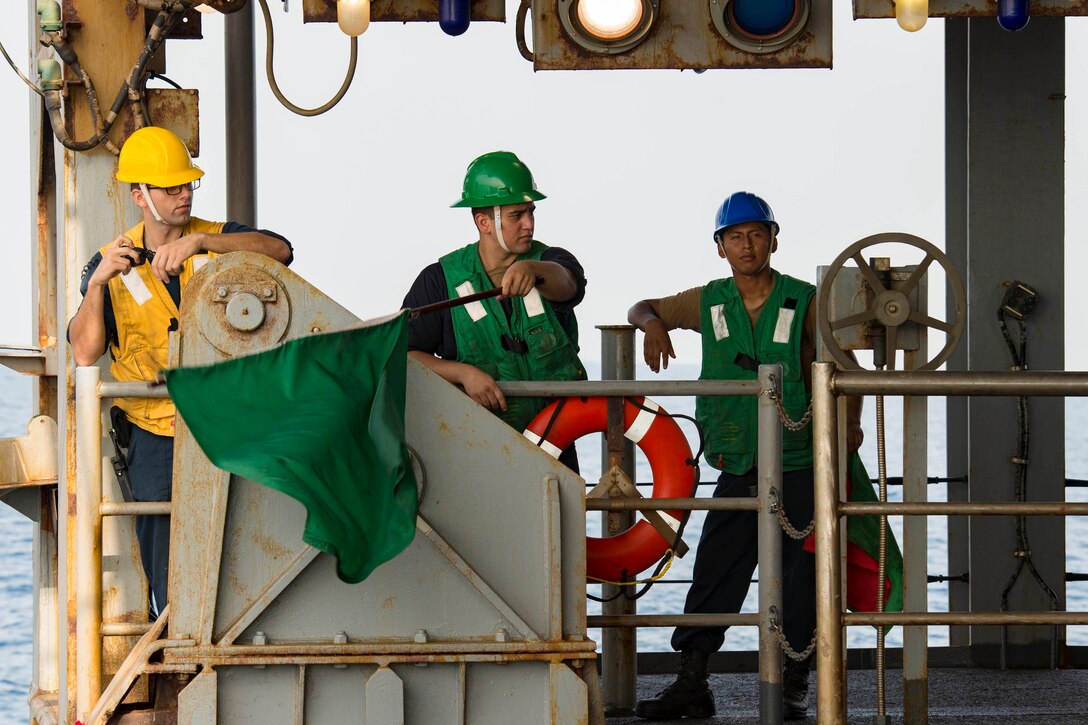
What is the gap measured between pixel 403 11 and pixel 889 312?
198cm

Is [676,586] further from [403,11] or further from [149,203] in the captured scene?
[149,203]

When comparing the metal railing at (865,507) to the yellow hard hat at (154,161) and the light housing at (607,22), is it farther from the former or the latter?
the yellow hard hat at (154,161)

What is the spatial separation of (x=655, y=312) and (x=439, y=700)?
6.30 ft

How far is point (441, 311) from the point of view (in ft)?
15.6

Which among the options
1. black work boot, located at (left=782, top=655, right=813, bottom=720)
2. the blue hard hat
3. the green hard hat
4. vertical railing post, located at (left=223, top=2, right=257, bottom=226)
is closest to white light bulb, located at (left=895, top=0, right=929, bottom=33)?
the blue hard hat

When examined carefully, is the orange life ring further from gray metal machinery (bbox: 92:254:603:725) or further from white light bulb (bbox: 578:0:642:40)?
white light bulb (bbox: 578:0:642:40)

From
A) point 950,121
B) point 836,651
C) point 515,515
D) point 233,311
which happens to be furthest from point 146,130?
point 950,121

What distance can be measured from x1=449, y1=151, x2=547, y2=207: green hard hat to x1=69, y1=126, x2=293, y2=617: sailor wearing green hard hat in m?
0.72

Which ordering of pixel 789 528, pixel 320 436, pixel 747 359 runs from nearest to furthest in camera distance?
pixel 320 436, pixel 789 528, pixel 747 359

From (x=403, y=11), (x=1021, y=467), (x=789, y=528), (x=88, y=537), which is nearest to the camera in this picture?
(x=88, y=537)

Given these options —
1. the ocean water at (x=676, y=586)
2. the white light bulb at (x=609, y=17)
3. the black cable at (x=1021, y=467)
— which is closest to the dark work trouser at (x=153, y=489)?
the white light bulb at (x=609, y=17)

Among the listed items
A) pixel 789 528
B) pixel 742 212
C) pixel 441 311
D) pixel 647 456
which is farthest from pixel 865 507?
pixel 441 311

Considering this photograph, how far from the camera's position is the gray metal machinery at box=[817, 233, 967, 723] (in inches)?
169

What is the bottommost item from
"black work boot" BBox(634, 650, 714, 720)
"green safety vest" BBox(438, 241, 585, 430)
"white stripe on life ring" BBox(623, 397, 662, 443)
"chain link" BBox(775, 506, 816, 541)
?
"black work boot" BBox(634, 650, 714, 720)
